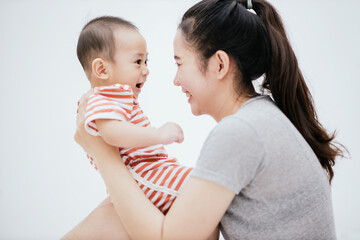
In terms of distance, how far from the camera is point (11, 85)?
2846 mm

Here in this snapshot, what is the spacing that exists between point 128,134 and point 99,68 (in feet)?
1.00

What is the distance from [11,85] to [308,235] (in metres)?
2.60

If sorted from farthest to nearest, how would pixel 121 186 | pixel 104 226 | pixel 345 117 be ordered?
pixel 345 117, pixel 104 226, pixel 121 186

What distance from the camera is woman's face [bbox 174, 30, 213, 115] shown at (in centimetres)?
118

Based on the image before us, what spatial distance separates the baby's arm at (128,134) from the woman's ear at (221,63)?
25cm

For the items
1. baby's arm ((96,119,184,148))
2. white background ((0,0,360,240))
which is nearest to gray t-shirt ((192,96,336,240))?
baby's arm ((96,119,184,148))

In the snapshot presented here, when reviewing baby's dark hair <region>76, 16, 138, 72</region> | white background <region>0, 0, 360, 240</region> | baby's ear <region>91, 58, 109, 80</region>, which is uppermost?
baby's dark hair <region>76, 16, 138, 72</region>

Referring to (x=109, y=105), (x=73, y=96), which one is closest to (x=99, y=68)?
(x=109, y=105)

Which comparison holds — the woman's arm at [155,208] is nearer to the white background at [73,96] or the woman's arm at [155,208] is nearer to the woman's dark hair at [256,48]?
the woman's dark hair at [256,48]

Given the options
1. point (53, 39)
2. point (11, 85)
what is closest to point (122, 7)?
point (53, 39)

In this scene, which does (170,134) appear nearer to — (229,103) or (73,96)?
(229,103)

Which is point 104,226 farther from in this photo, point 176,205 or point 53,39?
point 53,39

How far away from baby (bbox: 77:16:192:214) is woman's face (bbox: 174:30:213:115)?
0.14 m

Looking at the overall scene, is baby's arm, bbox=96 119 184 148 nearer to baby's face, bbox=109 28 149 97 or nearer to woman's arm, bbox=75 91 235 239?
woman's arm, bbox=75 91 235 239
